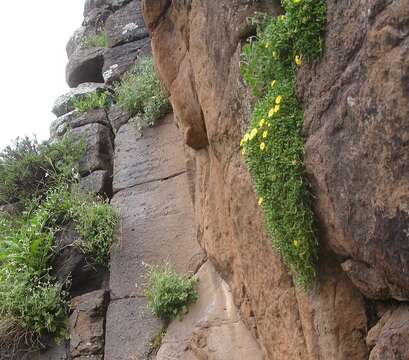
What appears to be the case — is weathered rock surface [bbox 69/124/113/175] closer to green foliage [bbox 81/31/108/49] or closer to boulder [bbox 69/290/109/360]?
boulder [bbox 69/290/109/360]

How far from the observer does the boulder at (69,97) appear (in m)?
9.07

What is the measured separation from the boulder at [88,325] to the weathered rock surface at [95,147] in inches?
79.7

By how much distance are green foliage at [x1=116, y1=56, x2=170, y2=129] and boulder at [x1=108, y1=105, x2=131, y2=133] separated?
0.28ft

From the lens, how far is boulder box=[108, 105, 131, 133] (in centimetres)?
779

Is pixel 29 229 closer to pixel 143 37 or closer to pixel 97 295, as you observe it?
pixel 97 295

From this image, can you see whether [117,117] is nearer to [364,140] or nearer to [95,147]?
[95,147]

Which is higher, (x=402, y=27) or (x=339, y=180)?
(x=402, y=27)

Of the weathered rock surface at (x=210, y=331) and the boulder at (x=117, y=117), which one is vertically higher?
the boulder at (x=117, y=117)

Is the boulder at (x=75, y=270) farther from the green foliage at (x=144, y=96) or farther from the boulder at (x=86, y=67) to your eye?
the boulder at (x=86, y=67)

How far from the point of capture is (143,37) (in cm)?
939

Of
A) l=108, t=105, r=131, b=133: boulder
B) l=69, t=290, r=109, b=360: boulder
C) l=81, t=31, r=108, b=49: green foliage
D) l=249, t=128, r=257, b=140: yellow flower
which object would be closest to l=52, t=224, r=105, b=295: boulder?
l=69, t=290, r=109, b=360: boulder

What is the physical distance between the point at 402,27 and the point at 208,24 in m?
2.02

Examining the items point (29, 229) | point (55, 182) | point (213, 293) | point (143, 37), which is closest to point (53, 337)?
point (29, 229)

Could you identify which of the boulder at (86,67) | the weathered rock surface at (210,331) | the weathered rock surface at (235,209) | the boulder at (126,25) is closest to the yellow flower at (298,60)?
the weathered rock surface at (235,209)
